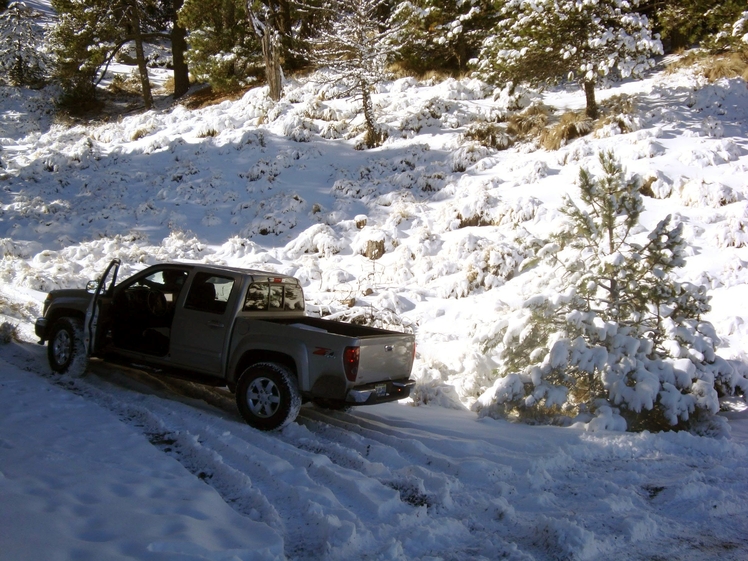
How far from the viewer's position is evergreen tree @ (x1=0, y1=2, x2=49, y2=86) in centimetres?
2864

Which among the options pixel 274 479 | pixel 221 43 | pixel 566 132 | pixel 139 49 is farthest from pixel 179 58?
pixel 274 479

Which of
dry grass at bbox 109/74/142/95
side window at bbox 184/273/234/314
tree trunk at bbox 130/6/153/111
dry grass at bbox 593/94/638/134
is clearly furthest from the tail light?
dry grass at bbox 109/74/142/95

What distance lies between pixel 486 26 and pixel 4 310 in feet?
58.1

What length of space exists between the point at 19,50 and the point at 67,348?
2777 centimetres

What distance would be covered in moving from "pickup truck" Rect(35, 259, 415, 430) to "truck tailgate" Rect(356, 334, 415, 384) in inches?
0.5

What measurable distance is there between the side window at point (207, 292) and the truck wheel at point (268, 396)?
1.01 m

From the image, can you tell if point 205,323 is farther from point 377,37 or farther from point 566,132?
point 377,37

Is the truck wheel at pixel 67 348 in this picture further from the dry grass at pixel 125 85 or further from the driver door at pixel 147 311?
the dry grass at pixel 125 85

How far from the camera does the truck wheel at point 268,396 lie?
616 centimetres

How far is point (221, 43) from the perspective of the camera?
79.9 ft

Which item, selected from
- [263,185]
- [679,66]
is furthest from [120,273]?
[679,66]

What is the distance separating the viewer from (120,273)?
13.9 metres

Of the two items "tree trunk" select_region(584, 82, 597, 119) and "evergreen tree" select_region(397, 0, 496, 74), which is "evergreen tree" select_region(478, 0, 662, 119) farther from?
"evergreen tree" select_region(397, 0, 496, 74)

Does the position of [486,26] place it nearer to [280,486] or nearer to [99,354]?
[99,354]
